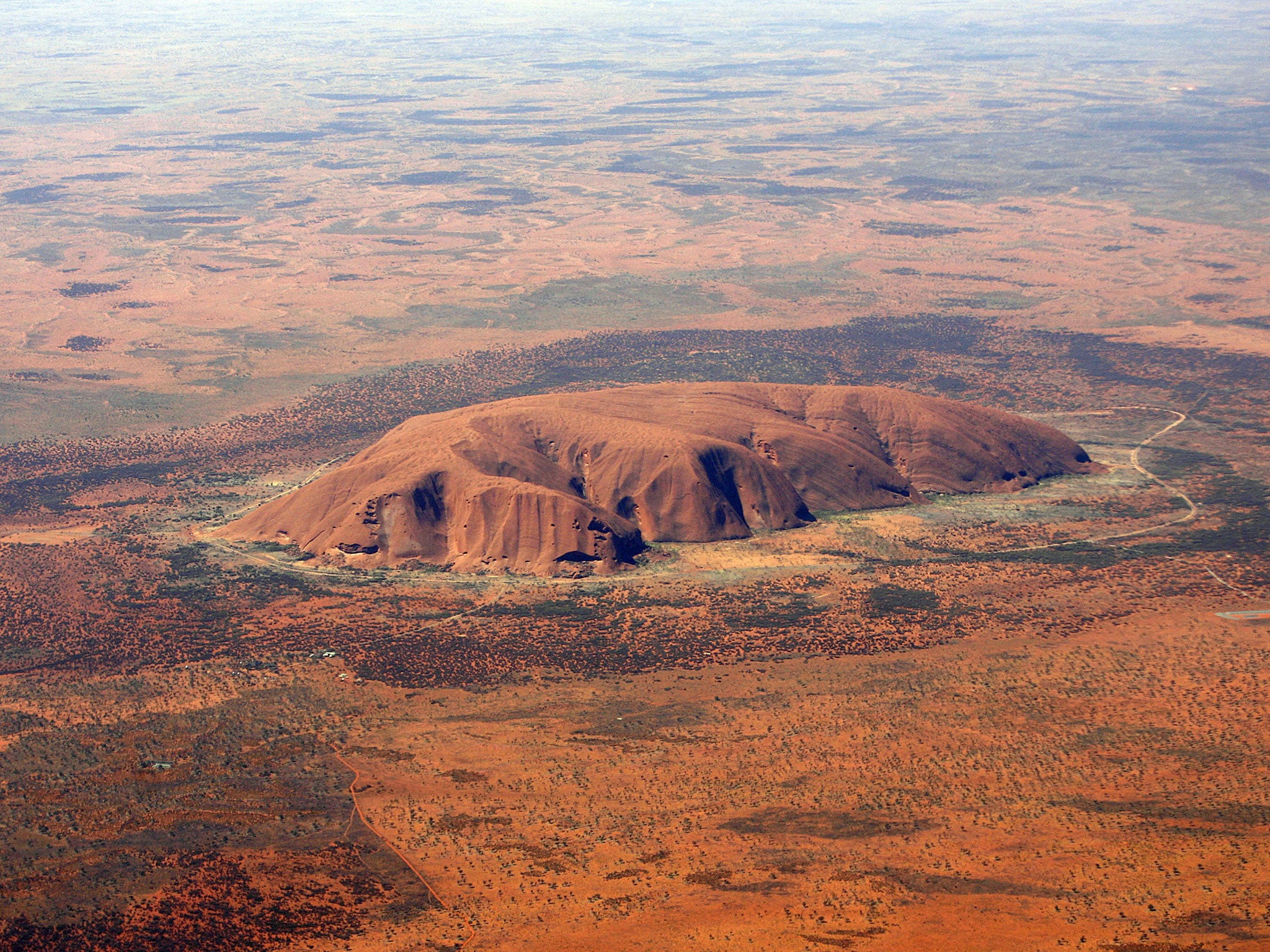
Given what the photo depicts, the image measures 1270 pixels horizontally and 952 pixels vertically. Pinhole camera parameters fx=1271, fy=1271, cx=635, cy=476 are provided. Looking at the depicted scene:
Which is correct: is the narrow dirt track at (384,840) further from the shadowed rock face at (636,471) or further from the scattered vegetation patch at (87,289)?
the scattered vegetation patch at (87,289)

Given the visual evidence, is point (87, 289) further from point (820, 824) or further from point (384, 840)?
point (820, 824)

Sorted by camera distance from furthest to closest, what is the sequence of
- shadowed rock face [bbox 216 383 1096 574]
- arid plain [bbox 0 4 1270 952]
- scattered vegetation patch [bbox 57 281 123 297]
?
1. scattered vegetation patch [bbox 57 281 123 297]
2. shadowed rock face [bbox 216 383 1096 574]
3. arid plain [bbox 0 4 1270 952]

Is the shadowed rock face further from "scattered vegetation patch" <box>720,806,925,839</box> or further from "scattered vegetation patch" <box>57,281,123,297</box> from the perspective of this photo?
"scattered vegetation patch" <box>57,281,123,297</box>

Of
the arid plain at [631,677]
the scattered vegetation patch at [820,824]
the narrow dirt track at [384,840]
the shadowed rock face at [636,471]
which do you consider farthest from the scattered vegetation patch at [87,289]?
the scattered vegetation patch at [820,824]

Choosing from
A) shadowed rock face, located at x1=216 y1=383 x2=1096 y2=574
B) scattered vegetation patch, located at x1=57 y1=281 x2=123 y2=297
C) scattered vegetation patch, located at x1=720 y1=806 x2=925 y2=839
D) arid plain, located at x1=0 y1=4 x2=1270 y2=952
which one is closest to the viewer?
arid plain, located at x1=0 y1=4 x2=1270 y2=952

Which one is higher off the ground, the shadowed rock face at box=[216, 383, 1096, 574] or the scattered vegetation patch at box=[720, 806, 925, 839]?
the shadowed rock face at box=[216, 383, 1096, 574]

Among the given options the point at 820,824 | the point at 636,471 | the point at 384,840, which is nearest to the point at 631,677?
the point at 820,824

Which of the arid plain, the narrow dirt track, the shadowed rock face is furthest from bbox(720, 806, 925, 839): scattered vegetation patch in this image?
the shadowed rock face

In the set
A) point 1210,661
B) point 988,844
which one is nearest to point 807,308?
point 1210,661
